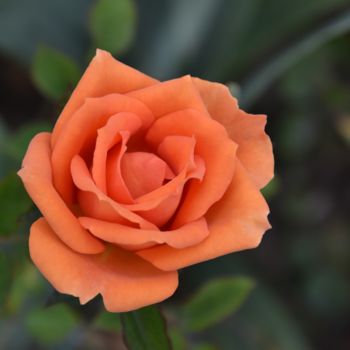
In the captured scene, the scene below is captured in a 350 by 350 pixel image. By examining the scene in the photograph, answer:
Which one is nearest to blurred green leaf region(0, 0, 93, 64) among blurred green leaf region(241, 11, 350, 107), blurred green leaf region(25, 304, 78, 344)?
blurred green leaf region(241, 11, 350, 107)

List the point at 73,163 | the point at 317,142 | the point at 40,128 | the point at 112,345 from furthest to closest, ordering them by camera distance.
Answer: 1. the point at 317,142
2. the point at 112,345
3. the point at 40,128
4. the point at 73,163

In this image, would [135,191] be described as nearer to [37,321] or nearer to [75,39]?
[37,321]

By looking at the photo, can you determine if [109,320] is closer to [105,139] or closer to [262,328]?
[105,139]

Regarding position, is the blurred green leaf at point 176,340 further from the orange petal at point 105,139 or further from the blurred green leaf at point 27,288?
the orange petal at point 105,139

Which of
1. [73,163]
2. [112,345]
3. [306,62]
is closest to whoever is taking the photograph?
[73,163]

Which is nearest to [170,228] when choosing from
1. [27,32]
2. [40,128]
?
[40,128]

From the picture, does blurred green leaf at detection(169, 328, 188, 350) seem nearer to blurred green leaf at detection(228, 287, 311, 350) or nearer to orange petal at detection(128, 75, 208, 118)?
orange petal at detection(128, 75, 208, 118)
